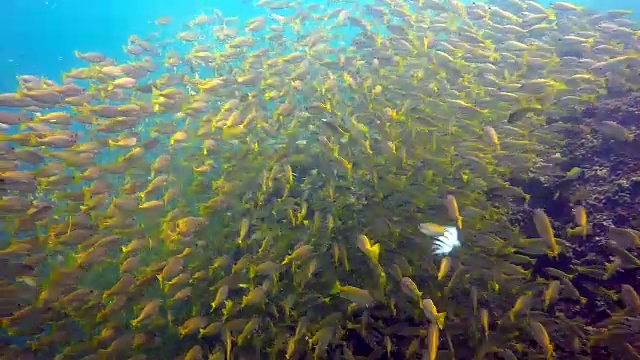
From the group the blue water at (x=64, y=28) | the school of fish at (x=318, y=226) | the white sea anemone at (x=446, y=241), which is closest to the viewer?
the school of fish at (x=318, y=226)

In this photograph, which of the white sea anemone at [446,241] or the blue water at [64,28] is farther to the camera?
the blue water at [64,28]

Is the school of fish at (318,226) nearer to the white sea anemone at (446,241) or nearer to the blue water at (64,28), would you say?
the white sea anemone at (446,241)

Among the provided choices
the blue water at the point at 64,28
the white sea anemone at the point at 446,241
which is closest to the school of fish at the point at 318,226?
the white sea anemone at the point at 446,241

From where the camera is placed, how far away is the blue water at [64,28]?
2061 cm

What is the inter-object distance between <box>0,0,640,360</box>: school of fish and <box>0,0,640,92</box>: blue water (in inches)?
633

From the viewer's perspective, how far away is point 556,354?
4418mm

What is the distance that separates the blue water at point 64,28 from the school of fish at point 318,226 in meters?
16.1

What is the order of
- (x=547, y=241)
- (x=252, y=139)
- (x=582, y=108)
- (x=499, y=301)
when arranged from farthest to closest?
(x=582, y=108) → (x=252, y=139) → (x=499, y=301) → (x=547, y=241)

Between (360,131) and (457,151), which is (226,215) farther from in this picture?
(457,151)

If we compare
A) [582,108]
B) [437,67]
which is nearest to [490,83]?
[437,67]

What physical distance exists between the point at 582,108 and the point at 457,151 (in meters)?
2.69

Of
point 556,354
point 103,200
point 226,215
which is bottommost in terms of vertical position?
point 556,354

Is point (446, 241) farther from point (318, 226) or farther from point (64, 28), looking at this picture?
point (64, 28)

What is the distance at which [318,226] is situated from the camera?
4.96m
